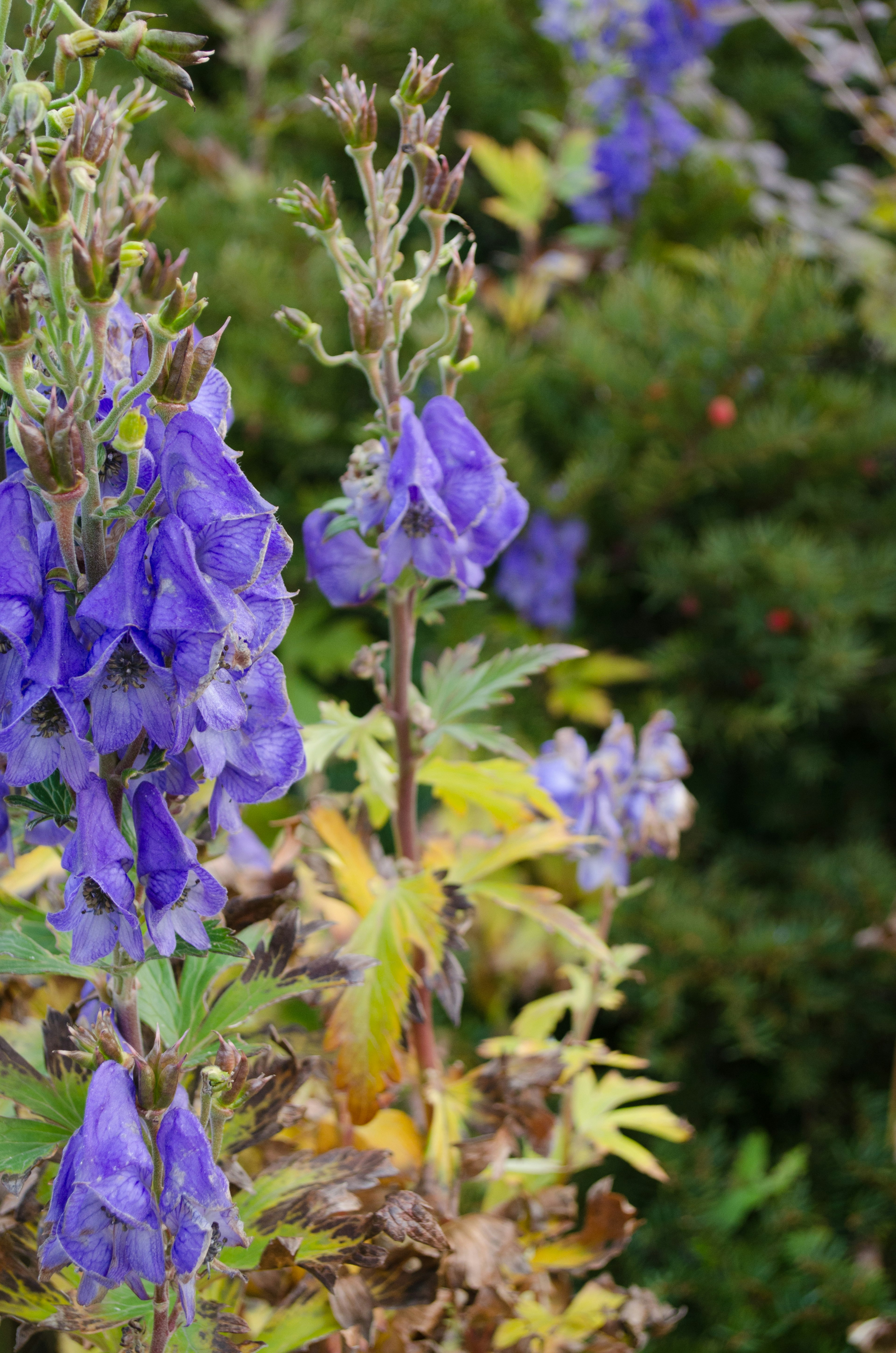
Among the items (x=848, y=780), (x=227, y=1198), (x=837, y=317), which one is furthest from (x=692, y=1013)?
(x=227, y=1198)

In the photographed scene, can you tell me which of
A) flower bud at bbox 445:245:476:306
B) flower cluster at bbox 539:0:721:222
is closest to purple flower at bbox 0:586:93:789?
flower bud at bbox 445:245:476:306

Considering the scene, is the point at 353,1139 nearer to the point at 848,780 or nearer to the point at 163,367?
the point at 163,367

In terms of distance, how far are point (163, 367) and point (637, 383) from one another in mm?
1393

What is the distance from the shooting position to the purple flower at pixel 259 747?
548 mm

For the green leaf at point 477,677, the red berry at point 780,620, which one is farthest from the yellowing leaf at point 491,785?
the red berry at point 780,620

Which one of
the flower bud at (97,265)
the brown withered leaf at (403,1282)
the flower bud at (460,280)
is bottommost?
the brown withered leaf at (403,1282)

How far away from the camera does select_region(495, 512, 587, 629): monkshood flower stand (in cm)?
189

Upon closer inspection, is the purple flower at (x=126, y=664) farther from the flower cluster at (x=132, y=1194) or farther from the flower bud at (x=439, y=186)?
the flower bud at (x=439, y=186)

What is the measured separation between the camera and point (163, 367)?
48 cm

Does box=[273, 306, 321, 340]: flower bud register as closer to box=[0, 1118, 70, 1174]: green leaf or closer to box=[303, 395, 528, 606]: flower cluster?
box=[303, 395, 528, 606]: flower cluster

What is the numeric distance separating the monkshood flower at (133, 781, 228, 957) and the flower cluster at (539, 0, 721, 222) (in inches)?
75.2

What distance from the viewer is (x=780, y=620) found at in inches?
67.9

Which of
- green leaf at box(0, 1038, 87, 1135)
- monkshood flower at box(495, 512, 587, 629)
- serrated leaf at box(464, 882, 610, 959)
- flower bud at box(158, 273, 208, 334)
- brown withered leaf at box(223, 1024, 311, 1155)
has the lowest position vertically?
monkshood flower at box(495, 512, 587, 629)

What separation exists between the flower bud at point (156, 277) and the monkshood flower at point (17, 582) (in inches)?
4.3
